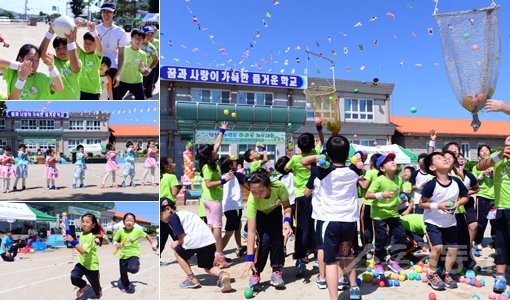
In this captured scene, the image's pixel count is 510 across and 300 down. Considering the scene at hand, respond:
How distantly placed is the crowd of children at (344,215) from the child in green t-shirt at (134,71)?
1562 millimetres

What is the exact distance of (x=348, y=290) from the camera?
15.9 feet

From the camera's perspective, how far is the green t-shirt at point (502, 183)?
4.80 m

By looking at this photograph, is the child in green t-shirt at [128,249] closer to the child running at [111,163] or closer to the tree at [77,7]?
the child running at [111,163]

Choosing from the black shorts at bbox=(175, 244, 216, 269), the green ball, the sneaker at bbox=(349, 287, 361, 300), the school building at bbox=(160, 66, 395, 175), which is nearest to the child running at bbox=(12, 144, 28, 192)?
the black shorts at bbox=(175, 244, 216, 269)

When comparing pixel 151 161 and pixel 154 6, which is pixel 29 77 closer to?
pixel 154 6

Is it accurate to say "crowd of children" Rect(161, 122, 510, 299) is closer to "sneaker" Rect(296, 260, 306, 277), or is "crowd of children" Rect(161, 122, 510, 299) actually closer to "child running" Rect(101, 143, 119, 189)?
"sneaker" Rect(296, 260, 306, 277)

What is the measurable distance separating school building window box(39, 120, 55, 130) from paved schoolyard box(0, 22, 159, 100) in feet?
1.35

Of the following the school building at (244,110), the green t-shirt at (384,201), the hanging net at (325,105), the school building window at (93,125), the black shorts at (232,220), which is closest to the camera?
the school building window at (93,125)

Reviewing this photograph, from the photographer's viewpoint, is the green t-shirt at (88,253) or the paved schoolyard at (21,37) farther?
the green t-shirt at (88,253)

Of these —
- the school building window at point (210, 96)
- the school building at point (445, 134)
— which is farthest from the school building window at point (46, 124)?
the school building at point (445, 134)

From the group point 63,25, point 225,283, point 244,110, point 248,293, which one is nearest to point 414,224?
point 248,293

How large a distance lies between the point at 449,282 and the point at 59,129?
14.2 feet

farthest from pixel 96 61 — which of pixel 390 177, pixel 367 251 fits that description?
pixel 367 251

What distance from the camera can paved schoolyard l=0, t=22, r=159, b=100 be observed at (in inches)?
145
